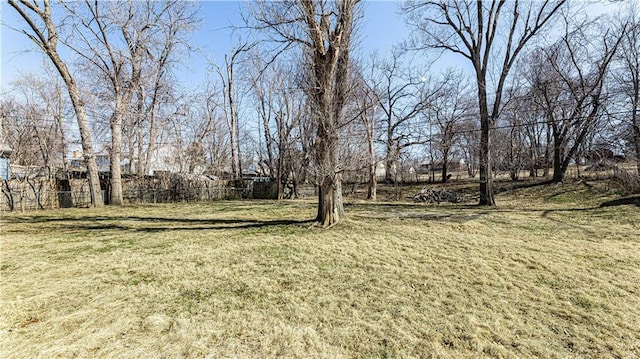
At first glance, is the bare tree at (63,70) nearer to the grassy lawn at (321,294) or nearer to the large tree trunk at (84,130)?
the large tree trunk at (84,130)

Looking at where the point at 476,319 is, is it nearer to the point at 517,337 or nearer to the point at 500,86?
the point at 517,337

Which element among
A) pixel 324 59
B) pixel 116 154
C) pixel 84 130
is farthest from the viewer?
pixel 116 154

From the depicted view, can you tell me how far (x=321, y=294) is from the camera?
3.25 metres

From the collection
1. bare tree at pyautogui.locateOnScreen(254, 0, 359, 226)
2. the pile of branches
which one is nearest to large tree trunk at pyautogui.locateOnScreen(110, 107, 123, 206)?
bare tree at pyautogui.locateOnScreen(254, 0, 359, 226)

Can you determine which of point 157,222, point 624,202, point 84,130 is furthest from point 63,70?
point 624,202

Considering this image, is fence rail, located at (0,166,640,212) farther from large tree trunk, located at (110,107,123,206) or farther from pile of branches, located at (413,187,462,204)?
pile of branches, located at (413,187,462,204)

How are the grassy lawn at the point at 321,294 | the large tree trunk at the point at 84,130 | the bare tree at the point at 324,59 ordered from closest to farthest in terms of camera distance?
the grassy lawn at the point at 321,294, the bare tree at the point at 324,59, the large tree trunk at the point at 84,130

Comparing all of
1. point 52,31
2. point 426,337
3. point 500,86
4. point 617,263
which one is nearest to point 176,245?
point 426,337

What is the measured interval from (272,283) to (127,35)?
1373 centimetres

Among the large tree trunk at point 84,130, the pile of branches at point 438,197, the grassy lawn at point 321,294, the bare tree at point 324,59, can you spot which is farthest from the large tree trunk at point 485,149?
the large tree trunk at point 84,130

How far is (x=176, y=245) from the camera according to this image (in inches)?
204

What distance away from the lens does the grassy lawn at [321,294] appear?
227 centimetres

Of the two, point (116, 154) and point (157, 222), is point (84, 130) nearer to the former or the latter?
point (116, 154)

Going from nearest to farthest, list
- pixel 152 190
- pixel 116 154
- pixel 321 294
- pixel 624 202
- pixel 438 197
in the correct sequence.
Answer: pixel 321 294
pixel 624 202
pixel 116 154
pixel 438 197
pixel 152 190
